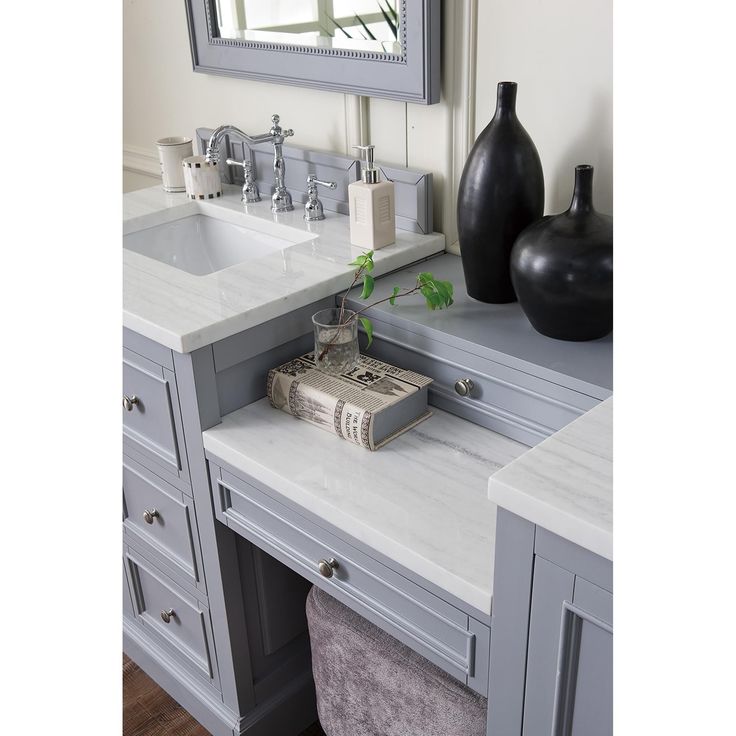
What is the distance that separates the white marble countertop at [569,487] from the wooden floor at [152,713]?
1.12 metres

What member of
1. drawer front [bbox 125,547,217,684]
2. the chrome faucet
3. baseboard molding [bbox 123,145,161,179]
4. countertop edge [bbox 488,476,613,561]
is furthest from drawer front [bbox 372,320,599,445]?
baseboard molding [bbox 123,145,161,179]

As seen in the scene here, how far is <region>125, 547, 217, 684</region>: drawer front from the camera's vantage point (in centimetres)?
154

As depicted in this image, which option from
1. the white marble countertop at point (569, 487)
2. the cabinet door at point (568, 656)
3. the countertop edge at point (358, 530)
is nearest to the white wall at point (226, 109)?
the countertop edge at point (358, 530)

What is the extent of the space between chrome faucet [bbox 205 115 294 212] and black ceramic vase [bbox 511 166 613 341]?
72 cm

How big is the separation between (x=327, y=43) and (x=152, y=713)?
1.46 m

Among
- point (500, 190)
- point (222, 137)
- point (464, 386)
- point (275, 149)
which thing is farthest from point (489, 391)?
point (222, 137)

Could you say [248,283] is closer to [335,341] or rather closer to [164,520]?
[335,341]

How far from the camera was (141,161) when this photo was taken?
227cm

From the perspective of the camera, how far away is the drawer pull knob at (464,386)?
1.21m

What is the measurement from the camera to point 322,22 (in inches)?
60.7

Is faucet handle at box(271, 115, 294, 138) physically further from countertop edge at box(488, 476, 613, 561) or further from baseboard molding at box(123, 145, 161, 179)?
countertop edge at box(488, 476, 613, 561)

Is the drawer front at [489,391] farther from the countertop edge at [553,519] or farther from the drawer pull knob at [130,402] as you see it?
the drawer pull knob at [130,402]
